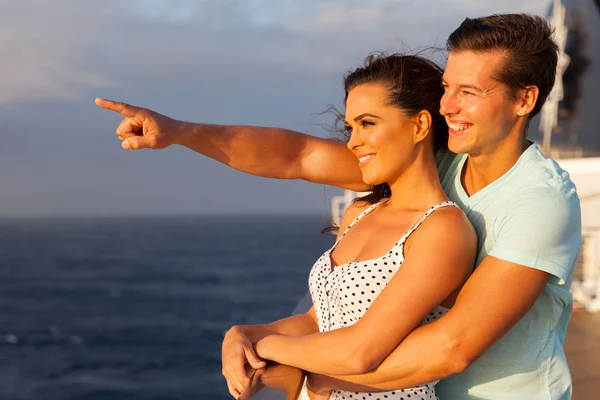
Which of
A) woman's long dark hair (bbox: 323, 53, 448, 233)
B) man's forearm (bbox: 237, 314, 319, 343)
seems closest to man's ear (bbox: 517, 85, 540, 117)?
woman's long dark hair (bbox: 323, 53, 448, 233)

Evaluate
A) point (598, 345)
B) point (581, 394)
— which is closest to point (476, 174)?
point (581, 394)

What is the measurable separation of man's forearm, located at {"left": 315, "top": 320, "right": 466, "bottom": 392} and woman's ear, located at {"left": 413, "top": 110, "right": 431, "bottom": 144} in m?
0.54

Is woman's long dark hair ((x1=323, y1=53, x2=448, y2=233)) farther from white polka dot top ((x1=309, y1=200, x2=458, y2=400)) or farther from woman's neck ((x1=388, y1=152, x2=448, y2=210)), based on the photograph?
white polka dot top ((x1=309, y1=200, x2=458, y2=400))

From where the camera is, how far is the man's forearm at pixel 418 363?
1700mm

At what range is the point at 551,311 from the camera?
1.92 meters

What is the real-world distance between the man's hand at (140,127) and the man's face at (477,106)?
2.41 ft

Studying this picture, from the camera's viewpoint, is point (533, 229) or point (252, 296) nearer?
point (533, 229)

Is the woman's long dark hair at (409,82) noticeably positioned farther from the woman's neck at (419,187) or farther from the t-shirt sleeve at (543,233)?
the t-shirt sleeve at (543,233)

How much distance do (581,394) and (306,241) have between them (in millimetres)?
80768

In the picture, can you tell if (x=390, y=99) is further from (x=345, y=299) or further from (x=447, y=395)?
(x=447, y=395)

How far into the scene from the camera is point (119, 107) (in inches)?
Result: 76.0

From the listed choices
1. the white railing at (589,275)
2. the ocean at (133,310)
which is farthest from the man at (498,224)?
the ocean at (133,310)

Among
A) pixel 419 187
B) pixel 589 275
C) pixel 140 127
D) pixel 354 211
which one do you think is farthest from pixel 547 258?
pixel 589 275

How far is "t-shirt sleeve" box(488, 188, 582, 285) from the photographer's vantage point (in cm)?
171
